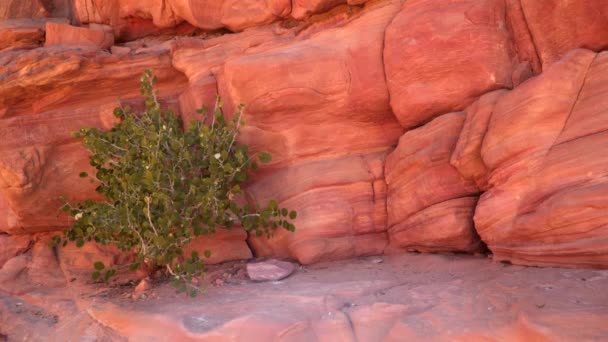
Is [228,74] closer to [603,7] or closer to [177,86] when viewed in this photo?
[177,86]

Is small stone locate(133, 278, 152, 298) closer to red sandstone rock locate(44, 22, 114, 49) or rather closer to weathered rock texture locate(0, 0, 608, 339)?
weathered rock texture locate(0, 0, 608, 339)

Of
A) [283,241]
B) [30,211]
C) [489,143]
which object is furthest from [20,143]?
[489,143]

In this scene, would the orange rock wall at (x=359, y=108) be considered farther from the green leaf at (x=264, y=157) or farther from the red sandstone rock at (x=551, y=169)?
the green leaf at (x=264, y=157)

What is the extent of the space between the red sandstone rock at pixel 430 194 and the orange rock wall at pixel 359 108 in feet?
0.05

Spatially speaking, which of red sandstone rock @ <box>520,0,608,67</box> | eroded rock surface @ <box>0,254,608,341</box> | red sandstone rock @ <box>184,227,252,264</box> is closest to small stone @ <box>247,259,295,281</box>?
eroded rock surface @ <box>0,254,608,341</box>

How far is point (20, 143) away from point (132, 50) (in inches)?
71.1

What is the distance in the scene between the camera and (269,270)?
17.0 feet

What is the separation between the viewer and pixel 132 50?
687cm

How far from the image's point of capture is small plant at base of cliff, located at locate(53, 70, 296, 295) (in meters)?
4.87

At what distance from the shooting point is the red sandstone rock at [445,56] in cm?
511

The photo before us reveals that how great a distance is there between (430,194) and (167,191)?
2467 mm

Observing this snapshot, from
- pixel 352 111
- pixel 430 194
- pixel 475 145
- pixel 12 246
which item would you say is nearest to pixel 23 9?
pixel 12 246

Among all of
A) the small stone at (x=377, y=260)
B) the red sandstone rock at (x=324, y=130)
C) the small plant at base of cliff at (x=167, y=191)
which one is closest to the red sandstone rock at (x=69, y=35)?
the small plant at base of cliff at (x=167, y=191)

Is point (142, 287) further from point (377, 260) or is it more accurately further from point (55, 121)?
point (55, 121)
